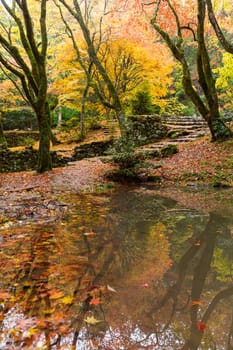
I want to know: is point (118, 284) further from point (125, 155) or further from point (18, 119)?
point (18, 119)

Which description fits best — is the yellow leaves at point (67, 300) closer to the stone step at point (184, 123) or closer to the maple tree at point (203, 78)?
the maple tree at point (203, 78)

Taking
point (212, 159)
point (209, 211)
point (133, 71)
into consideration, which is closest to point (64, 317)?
point (209, 211)

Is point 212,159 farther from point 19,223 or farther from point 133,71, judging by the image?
point 133,71

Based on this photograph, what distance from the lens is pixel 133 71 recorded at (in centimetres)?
1580

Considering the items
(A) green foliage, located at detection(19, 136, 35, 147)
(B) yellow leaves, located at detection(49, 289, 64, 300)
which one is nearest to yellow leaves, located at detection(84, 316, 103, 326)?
(B) yellow leaves, located at detection(49, 289, 64, 300)

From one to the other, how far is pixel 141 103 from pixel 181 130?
3.26m

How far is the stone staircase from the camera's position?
1324 centimetres

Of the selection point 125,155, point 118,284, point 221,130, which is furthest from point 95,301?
point 221,130

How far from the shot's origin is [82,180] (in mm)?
8758

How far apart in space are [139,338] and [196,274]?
3.45 ft

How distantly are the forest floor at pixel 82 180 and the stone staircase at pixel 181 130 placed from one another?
160 cm

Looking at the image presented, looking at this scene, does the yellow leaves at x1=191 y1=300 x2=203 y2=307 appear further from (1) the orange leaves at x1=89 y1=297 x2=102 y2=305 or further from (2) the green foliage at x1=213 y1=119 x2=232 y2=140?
(2) the green foliage at x1=213 y1=119 x2=232 y2=140

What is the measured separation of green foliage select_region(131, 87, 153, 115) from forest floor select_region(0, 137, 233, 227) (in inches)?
221

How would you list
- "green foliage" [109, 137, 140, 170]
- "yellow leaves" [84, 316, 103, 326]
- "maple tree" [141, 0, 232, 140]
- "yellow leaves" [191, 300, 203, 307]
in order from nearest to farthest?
"yellow leaves" [84, 316, 103, 326] < "yellow leaves" [191, 300, 203, 307] < "green foliage" [109, 137, 140, 170] < "maple tree" [141, 0, 232, 140]
